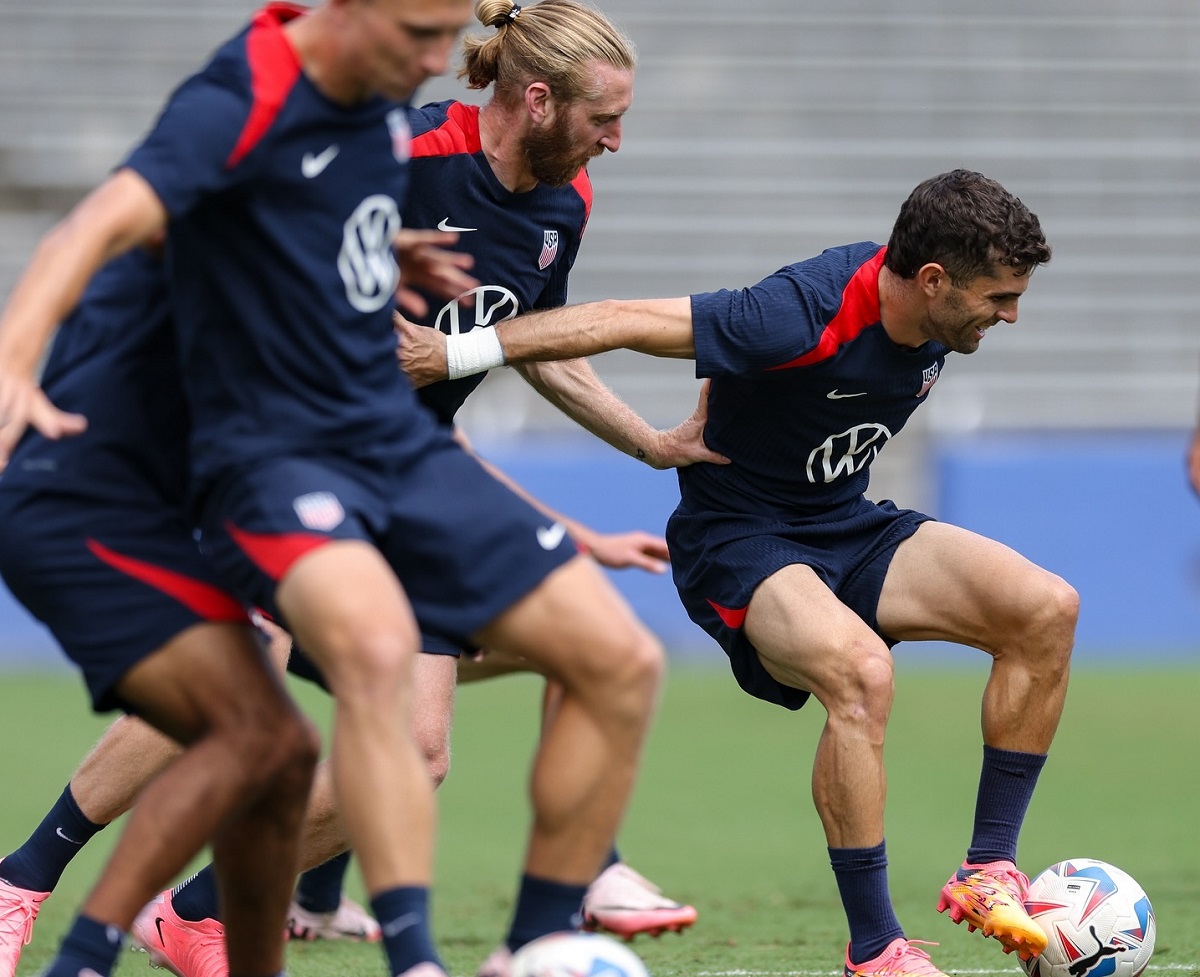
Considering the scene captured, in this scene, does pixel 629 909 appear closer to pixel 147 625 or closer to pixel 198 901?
pixel 198 901

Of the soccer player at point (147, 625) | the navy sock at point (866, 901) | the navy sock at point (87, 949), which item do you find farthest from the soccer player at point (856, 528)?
the navy sock at point (87, 949)

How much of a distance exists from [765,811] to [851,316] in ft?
11.5

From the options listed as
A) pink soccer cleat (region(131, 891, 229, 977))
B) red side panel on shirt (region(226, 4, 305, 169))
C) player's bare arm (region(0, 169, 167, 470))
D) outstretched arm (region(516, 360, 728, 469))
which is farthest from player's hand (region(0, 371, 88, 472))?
outstretched arm (region(516, 360, 728, 469))

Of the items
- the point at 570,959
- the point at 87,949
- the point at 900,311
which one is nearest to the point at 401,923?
the point at 570,959

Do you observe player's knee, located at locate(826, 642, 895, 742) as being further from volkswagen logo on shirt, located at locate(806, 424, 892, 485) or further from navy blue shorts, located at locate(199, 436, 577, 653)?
navy blue shorts, located at locate(199, 436, 577, 653)

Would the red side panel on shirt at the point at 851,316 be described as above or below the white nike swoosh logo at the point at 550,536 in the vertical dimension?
above

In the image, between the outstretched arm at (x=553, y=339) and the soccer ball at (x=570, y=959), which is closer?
the soccer ball at (x=570, y=959)

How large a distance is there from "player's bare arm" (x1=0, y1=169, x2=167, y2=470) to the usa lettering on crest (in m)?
0.43

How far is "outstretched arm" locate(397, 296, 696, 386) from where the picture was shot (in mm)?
4855

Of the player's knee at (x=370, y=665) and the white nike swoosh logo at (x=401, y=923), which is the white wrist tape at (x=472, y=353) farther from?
the white nike swoosh logo at (x=401, y=923)

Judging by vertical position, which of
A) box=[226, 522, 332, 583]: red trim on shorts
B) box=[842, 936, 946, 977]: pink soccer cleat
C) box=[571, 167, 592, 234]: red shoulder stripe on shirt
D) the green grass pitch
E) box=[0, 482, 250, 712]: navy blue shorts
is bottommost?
the green grass pitch

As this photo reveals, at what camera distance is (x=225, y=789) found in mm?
3301

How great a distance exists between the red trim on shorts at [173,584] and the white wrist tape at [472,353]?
5.00 ft

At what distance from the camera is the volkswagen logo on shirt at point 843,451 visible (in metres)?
5.23
